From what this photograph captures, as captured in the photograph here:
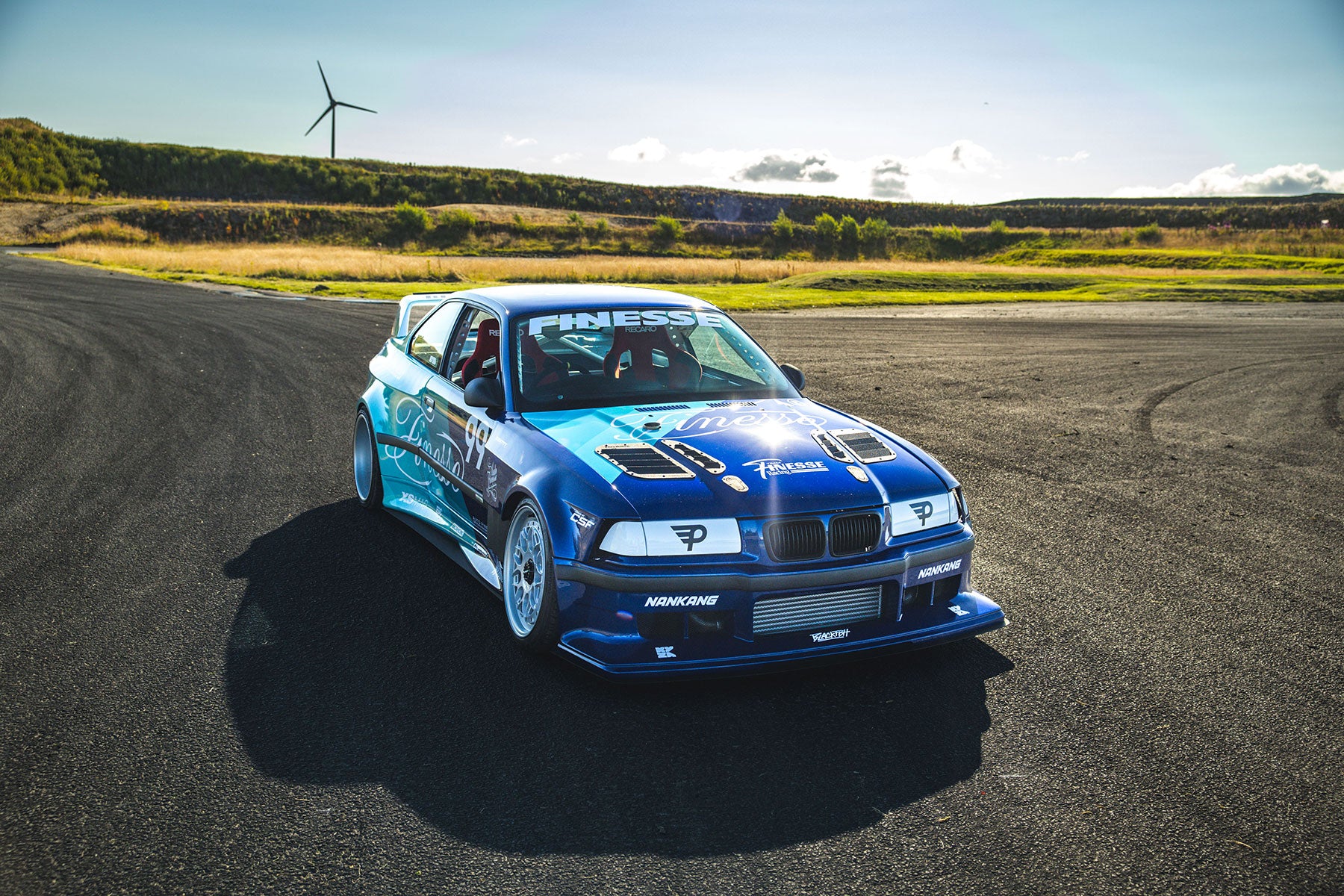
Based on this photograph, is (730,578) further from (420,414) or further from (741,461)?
(420,414)

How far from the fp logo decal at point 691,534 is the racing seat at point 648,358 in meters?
1.57

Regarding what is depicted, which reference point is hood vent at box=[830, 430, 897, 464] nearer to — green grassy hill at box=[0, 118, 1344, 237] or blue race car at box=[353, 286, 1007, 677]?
blue race car at box=[353, 286, 1007, 677]

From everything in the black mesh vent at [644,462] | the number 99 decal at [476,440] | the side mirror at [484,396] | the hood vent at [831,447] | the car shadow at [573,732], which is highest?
the side mirror at [484,396]

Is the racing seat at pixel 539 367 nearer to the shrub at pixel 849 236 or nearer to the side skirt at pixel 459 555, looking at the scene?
the side skirt at pixel 459 555

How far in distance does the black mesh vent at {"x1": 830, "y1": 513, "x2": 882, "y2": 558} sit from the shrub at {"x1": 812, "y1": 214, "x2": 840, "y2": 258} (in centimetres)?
8801

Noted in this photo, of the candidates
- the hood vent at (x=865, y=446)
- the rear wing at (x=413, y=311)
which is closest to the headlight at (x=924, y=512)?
the hood vent at (x=865, y=446)

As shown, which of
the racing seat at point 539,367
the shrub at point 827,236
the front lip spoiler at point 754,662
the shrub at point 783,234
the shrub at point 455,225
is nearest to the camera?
the front lip spoiler at point 754,662

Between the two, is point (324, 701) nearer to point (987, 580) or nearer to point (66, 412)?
point (987, 580)

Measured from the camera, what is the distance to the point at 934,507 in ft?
14.0

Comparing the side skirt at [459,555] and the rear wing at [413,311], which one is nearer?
the side skirt at [459,555]

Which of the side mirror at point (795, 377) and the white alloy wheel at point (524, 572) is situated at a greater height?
the side mirror at point (795, 377)

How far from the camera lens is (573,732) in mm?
3658

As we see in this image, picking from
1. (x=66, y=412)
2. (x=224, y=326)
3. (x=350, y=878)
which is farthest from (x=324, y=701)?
(x=224, y=326)

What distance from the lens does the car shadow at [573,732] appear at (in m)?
3.11
